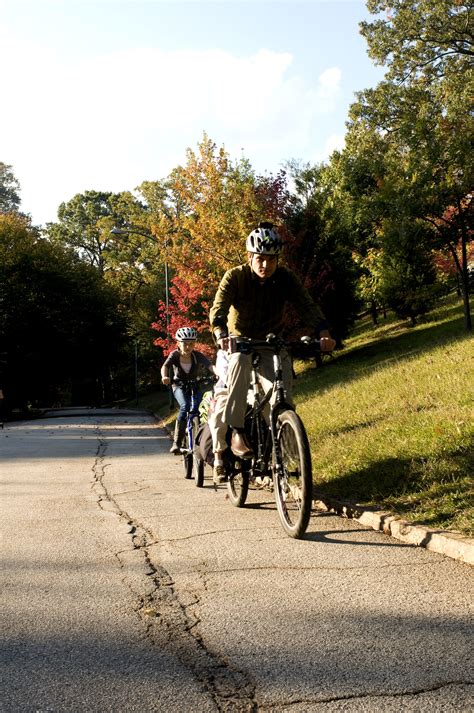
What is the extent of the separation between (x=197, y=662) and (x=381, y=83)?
29.7 meters

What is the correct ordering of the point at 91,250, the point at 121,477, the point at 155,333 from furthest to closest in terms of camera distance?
1. the point at 91,250
2. the point at 155,333
3. the point at 121,477

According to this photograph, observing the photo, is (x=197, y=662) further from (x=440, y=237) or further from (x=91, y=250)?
(x=91, y=250)

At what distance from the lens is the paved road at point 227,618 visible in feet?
9.88

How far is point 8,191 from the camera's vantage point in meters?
78.1

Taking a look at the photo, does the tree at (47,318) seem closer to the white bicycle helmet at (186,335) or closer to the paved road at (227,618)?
the white bicycle helmet at (186,335)

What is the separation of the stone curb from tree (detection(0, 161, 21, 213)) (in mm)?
76612

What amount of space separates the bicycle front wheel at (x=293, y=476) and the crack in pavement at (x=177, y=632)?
108 cm

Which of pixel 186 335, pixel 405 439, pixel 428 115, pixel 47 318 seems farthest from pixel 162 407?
pixel 405 439

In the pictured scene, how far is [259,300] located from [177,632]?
12.3ft

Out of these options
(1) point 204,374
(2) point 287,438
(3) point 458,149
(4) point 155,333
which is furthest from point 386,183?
(4) point 155,333

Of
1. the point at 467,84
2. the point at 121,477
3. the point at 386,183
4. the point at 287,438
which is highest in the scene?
the point at 467,84

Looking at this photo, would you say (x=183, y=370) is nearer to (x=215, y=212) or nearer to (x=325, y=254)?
(x=215, y=212)

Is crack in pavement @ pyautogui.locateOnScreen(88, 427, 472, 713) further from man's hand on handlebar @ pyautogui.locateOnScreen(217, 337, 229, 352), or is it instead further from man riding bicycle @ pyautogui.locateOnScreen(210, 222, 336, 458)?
man's hand on handlebar @ pyautogui.locateOnScreen(217, 337, 229, 352)

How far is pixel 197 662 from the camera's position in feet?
11.0
